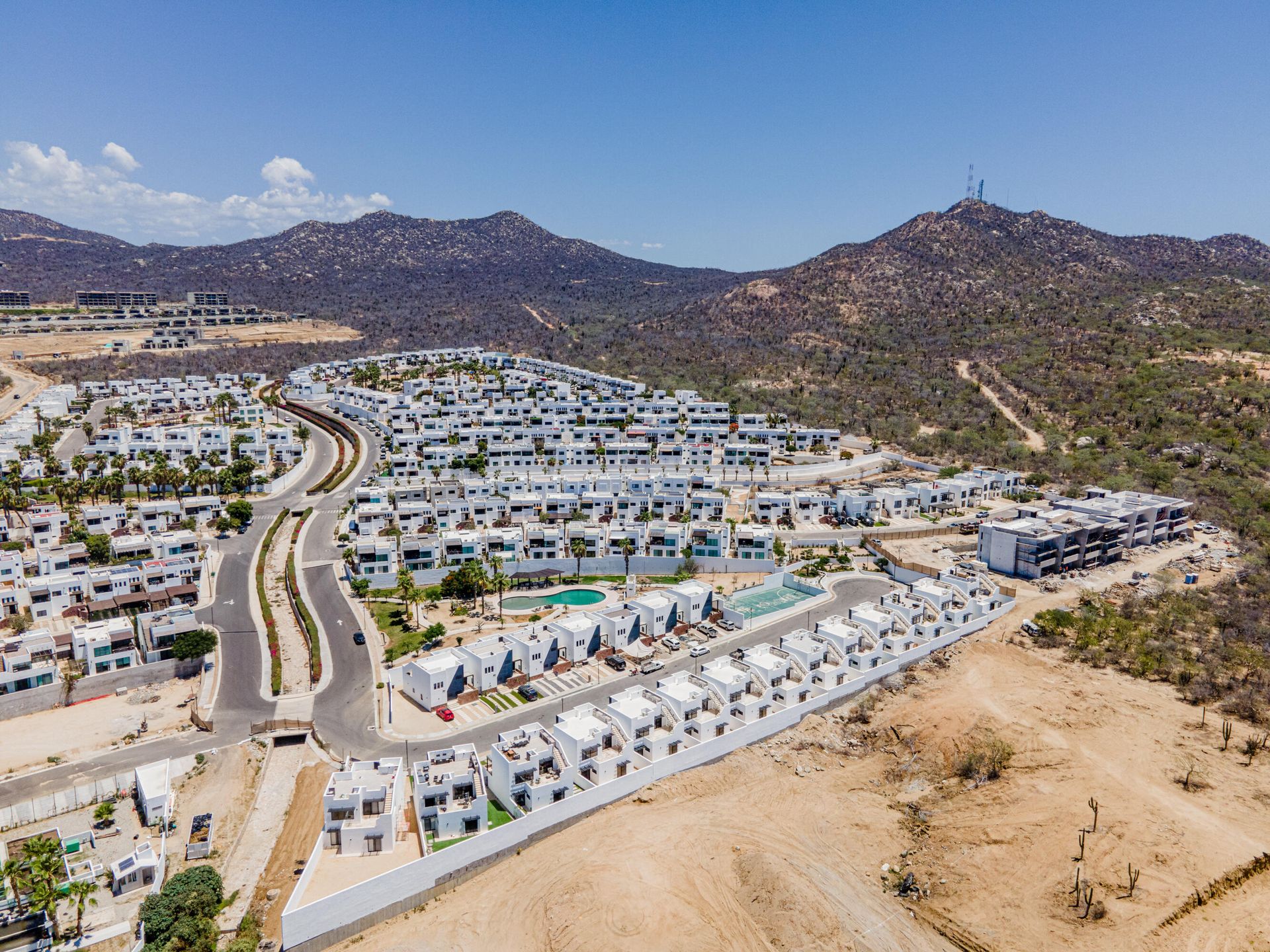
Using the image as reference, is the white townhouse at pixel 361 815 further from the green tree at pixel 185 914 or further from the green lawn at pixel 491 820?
the green tree at pixel 185 914

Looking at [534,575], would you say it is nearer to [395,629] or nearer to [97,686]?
[395,629]

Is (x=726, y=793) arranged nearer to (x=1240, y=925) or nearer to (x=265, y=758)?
(x=1240, y=925)

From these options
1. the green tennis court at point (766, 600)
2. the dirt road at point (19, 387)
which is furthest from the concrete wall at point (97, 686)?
the dirt road at point (19, 387)

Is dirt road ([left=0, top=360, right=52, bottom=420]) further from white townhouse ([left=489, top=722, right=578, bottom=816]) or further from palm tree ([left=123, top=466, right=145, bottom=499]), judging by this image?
white townhouse ([left=489, top=722, right=578, bottom=816])

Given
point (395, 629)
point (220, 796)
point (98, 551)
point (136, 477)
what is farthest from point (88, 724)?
point (136, 477)

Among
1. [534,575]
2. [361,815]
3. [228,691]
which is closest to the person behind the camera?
[361,815]

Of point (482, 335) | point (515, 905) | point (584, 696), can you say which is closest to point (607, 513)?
point (584, 696)

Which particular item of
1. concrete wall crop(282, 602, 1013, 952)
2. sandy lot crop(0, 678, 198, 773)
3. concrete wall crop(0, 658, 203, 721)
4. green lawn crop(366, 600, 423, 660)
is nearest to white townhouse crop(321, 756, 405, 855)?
concrete wall crop(282, 602, 1013, 952)
